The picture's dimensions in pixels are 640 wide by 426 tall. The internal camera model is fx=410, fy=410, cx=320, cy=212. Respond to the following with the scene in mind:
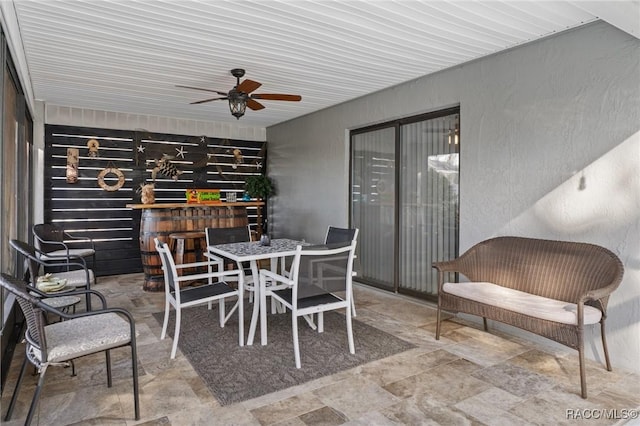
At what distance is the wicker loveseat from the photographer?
2.70 meters

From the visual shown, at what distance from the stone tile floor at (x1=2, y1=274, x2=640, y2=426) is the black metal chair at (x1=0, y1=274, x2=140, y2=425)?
0.27 meters

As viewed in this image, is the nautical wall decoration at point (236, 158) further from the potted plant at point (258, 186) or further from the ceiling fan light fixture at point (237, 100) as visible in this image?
the ceiling fan light fixture at point (237, 100)

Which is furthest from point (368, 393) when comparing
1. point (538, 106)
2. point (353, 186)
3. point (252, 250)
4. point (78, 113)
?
point (78, 113)

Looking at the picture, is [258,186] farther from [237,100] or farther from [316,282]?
[316,282]

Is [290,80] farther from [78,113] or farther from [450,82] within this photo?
[78,113]

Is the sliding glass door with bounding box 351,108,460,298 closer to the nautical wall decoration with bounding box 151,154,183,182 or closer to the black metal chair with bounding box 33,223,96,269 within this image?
the nautical wall decoration with bounding box 151,154,183,182

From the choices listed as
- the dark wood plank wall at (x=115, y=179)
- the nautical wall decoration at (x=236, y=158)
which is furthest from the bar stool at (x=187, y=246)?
the nautical wall decoration at (x=236, y=158)

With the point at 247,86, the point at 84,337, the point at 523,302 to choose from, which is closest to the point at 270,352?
the point at 84,337

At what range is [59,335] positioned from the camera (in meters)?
2.22

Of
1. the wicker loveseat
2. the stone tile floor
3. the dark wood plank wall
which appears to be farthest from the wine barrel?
the wicker loveseat

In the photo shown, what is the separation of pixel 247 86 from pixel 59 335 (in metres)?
2.52

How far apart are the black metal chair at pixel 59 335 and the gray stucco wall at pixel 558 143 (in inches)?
126

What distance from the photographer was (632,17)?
8.13 ft

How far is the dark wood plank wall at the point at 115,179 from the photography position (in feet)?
20.0
